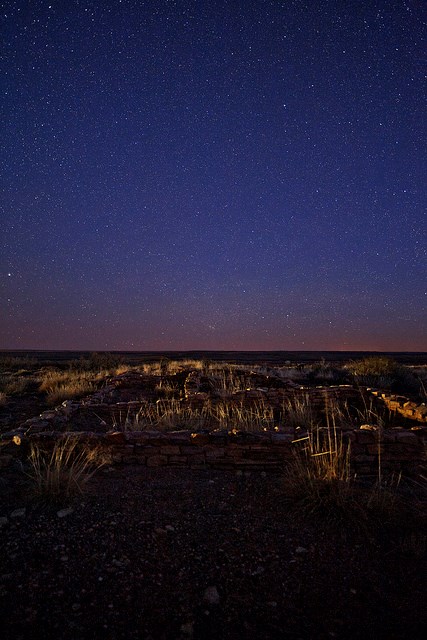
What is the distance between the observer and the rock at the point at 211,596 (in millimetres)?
2656

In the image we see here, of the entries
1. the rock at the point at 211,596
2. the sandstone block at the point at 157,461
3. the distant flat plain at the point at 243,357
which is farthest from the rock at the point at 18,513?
the distant flat plain at the point at 243,357

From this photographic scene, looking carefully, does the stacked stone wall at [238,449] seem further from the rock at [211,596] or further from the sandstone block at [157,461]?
the rock at [211,596]

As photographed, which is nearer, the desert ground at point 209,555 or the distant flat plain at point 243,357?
the desert ground at point 209,555

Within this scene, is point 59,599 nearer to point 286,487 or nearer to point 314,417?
point 286,487

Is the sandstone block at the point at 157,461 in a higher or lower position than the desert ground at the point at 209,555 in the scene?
higher

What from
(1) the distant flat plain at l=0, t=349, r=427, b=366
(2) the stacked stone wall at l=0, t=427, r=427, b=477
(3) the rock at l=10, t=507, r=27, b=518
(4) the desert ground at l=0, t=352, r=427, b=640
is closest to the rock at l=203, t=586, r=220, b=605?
(4) the desert ground at l=0, t=352, r=427, b=640

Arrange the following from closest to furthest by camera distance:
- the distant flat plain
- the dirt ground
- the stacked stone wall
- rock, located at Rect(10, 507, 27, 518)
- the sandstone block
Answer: the dirt ground
rock, located at Rect(10, 507, 27, 518)
the stacked stone wall
the sandstone block
the distant flat plain

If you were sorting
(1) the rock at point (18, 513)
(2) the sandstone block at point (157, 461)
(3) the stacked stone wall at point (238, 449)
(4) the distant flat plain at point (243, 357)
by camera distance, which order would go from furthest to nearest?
(4) the distant flat plain at point (243, 357) < (2) the sandstone block at point (157, 461) < (3) the stacked stone wall at point (238, 449) < (1) the rock at point (18, 513)

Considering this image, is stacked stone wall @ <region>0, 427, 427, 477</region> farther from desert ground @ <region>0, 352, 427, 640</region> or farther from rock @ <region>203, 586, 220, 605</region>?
rock @ <region>203, 586, 220, 605</region>

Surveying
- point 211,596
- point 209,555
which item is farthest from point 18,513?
point 211,596

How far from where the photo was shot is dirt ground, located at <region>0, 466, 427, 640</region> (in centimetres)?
243

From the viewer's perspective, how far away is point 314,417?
858cm

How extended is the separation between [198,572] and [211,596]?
0.29m

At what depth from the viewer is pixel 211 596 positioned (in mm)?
2701
